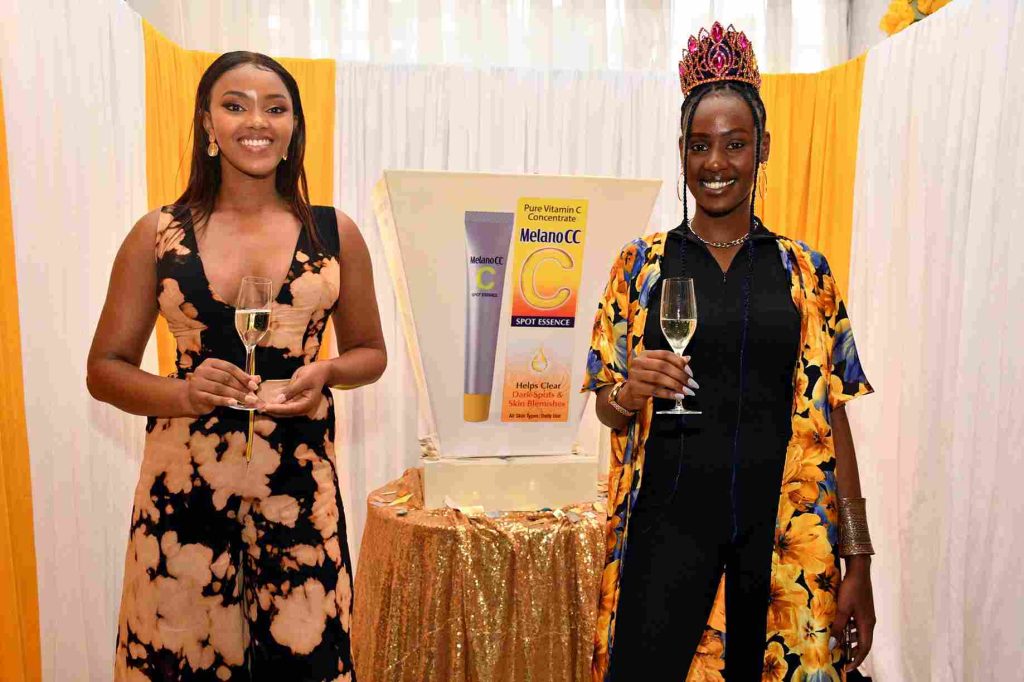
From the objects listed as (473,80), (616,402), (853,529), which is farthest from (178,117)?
(853,529)

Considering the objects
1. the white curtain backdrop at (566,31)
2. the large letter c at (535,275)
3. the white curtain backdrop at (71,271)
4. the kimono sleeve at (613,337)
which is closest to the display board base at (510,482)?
the large letter c at (535,275)

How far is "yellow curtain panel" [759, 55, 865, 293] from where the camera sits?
3.93 meters

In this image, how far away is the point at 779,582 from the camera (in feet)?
5.22

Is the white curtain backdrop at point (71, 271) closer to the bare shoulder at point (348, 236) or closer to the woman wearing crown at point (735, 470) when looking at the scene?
the bare shoulder at point (348, 236)

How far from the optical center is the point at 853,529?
1.61 metres

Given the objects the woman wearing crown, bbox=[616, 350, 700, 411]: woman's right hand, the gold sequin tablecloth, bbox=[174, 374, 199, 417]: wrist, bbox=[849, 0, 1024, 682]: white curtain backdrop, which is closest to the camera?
bbox=[616, 350, 700, 411]: woman's right hand

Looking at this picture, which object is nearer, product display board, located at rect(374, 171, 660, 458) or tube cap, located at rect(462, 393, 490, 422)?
product display board, located at rect(374, 171, 660, 458)

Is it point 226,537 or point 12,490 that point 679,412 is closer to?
point 226,537

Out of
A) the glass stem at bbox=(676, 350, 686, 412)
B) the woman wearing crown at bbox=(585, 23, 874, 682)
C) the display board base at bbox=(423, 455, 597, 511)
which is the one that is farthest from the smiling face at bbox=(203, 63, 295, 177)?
the display board base at bbox=(423, 455, 597, 511)

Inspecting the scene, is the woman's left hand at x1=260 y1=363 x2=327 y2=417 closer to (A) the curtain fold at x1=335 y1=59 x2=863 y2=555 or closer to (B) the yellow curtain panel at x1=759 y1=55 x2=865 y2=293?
(A) the curtain fold at x1=335 y1=59 x2=863 y2=555

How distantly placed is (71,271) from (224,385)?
159cm

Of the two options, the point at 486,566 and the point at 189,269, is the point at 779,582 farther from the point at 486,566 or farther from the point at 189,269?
the point at 189,269

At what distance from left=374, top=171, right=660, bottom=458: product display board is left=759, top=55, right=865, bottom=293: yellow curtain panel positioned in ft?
5.89

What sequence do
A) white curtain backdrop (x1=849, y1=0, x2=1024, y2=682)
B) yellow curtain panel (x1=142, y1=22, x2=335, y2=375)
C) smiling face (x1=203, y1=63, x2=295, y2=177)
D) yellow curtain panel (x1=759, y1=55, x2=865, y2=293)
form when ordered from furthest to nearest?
1. yellow curtain panel (x1=759, y1=55, x2=865, y2=293)
2. yellow curtain panel (x1=142, y1=22, x2=335, y2=375)
3. white curtain backdrop (x1=849, y1=0, x2=1024, y2=682)
4. smiling face (x1=203, y1=63, x2=295, y2=177)
